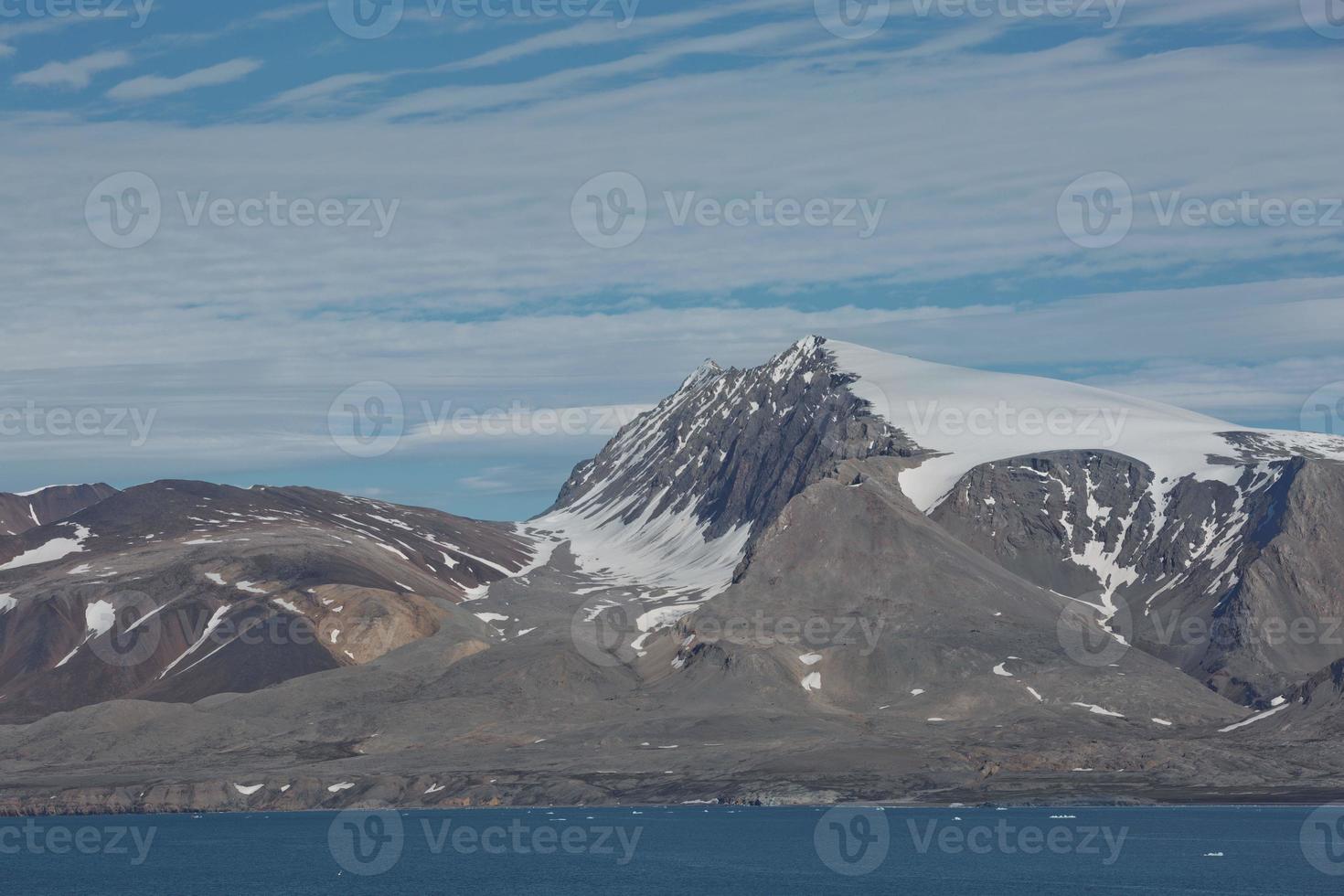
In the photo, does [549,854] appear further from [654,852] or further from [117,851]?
[117,851]

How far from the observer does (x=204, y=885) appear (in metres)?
156

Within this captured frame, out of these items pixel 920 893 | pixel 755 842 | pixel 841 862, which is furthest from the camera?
pixel 755 842

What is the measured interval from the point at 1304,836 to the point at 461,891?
8042 centimetres

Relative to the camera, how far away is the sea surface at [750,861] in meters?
147

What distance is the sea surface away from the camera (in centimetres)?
14712

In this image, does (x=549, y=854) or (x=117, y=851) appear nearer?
(x=549, y=854)

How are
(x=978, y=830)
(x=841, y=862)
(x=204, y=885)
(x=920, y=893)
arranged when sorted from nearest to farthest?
(x=920, y=893)
(x=204, y=885)
(x=841, y=862)
(x=978, y=830)

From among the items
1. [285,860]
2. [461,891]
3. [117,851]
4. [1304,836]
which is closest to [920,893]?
[461,891]

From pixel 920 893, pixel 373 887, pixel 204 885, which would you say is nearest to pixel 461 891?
pixel 373 887

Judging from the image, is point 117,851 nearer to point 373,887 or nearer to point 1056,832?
point 373,887

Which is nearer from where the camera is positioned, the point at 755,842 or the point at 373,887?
the point at 373,887

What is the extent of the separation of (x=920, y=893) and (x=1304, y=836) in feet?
172

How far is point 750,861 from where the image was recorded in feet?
541

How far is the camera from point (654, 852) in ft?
576
